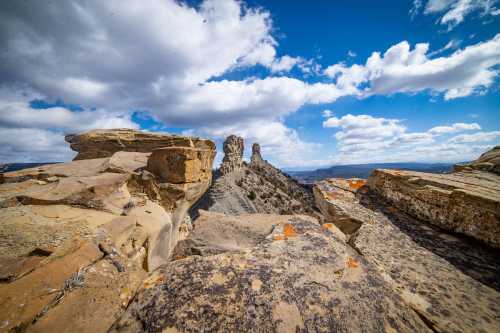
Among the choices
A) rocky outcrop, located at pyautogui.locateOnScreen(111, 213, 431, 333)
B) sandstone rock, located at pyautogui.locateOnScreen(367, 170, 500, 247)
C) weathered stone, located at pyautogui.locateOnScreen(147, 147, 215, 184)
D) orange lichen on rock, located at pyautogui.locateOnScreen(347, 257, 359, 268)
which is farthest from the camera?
weathered stone, located at pyautogui.locateOnScreen(147, 147, 215, 184)

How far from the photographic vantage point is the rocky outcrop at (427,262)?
1869 millimetres

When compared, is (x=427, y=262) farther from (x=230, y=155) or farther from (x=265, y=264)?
(x=230, y=155)

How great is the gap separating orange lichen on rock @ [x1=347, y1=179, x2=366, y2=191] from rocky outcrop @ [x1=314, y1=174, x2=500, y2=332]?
21.1 inches

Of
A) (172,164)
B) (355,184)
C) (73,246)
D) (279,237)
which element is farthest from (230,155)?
(279,237)

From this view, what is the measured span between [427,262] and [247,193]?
171ft

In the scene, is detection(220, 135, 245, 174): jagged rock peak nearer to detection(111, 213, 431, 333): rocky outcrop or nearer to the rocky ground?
the rocky ground

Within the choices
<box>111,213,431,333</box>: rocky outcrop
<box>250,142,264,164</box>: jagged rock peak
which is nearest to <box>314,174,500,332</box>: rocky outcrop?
<box>111,213,431,333</box>: rocky outcrop

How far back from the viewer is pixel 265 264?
87.0 inches

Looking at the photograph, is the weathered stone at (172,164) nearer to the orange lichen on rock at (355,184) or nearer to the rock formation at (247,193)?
the orange lichen on rock at (355,184)

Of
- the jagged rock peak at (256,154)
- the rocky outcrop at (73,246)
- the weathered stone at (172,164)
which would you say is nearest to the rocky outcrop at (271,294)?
the rocky outcrop at (73,246)

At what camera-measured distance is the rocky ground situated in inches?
69.1

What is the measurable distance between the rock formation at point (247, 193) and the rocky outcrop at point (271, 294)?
3976 centimetres

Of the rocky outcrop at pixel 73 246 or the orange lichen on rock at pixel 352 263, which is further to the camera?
the orange lichen on rock at pixel 352 263

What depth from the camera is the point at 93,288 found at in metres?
2.16
